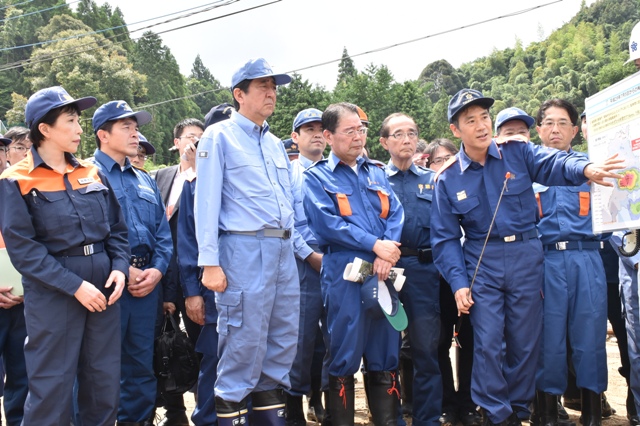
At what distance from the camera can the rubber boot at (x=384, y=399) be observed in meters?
4.06

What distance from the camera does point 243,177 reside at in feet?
12.1

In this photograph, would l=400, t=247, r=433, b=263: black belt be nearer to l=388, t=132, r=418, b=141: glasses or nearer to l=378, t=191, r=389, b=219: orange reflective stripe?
l=378, t=191, r=389, b=219: orange reflective stripe

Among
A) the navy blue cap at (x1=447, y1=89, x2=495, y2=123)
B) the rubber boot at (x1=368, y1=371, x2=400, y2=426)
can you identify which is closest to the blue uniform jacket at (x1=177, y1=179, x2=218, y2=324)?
the rubber boot at (x1=368, y1=371, x2=400, y2=426)

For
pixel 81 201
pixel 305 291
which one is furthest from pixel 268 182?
pixel 305 291

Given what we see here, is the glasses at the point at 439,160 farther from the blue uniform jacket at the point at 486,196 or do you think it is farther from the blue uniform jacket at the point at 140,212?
the blue uniform jacket at the point at 140,212

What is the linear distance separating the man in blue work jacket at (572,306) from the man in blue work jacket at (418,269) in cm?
79

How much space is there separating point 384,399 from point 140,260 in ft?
6.87

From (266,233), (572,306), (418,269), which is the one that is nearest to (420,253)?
(418,269)

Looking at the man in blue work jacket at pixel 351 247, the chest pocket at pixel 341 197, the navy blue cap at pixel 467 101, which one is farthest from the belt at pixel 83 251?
the navy blue cap at pixel 467 101

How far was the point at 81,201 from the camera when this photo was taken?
357 cm

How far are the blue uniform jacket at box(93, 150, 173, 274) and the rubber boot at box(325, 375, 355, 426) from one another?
1569mm

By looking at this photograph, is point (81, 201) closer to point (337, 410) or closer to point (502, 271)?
point (337, 410)

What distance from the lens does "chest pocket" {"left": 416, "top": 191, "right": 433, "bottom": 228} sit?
4782 millimetres

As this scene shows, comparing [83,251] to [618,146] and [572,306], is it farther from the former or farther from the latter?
[572,306]
